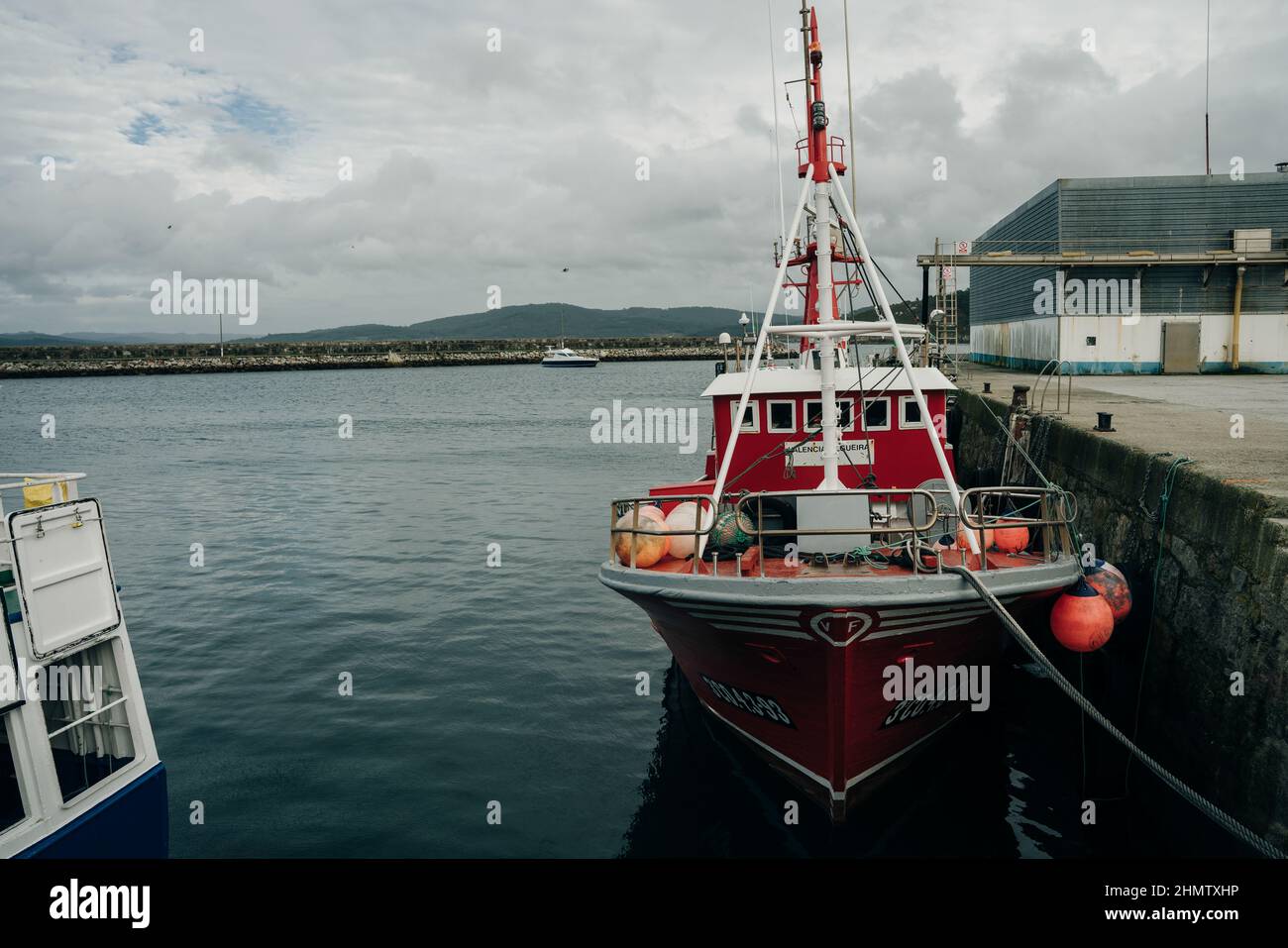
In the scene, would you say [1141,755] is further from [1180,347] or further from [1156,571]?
[1180,347]

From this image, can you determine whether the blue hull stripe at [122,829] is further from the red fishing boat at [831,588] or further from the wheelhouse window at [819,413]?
the wheelhouse window at [819,413]

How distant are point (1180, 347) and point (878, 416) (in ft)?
97.9

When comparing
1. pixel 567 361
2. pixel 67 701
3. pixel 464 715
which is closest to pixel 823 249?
pixel 464 715

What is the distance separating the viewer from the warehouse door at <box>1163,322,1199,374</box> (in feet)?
117

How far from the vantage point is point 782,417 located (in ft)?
41.1

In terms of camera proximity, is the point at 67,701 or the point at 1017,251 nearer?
the point at 67,701

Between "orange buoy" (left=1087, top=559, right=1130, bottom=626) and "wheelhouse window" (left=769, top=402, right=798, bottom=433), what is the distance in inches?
176

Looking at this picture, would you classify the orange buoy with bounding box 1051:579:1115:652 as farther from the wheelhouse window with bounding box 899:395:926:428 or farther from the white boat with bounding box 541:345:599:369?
the white boat with bounding box 541:345:599:369

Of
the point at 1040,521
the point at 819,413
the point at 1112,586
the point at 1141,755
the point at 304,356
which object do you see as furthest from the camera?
the point at 304,356

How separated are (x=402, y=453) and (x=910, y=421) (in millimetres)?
31288

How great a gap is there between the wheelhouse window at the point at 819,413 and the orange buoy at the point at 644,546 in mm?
3297

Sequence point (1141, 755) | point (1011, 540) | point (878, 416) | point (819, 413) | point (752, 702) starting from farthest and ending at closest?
1. point (819, 413)
2. point (878, 416)
3. point (1011, 540)
4. point (752, 702)
5. point (1141, 755)

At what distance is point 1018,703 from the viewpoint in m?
12.4
